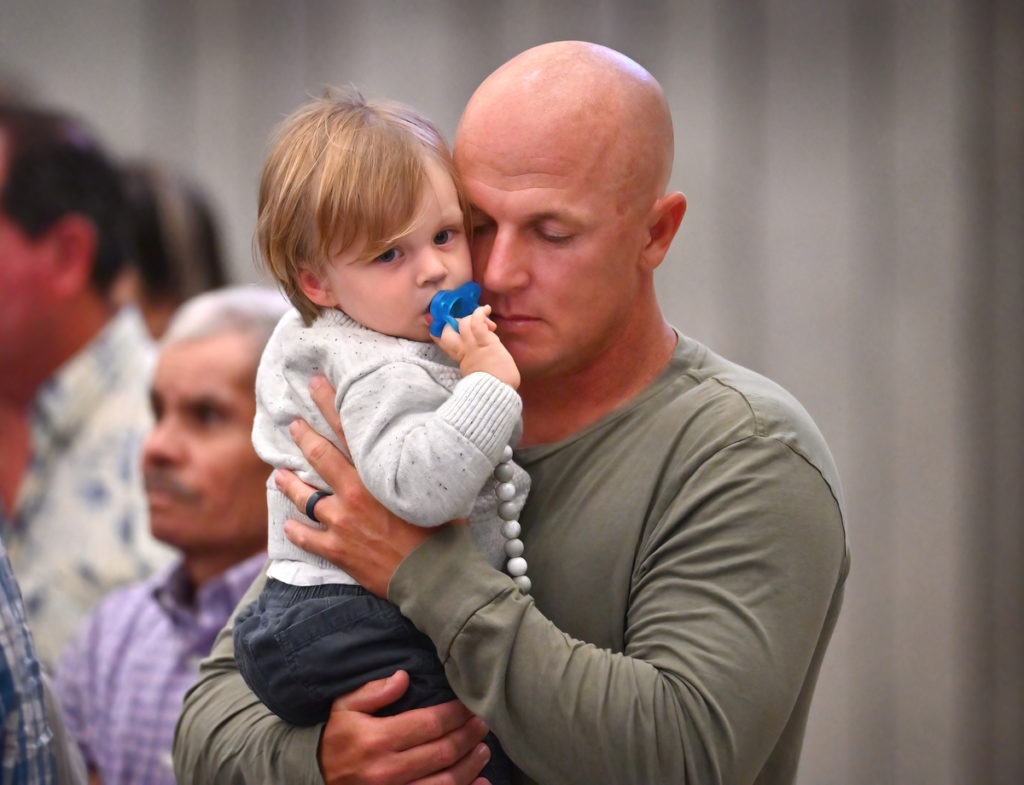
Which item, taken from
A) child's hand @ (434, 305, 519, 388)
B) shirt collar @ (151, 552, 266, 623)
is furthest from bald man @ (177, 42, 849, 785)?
shirt collar @ (151, 552, 266, 623)

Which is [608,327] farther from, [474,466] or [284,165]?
[284,165]

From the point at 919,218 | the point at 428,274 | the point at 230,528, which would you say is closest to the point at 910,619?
the point at 919,218

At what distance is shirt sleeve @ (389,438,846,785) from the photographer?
48.0 inches

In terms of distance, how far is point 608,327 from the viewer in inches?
58.8

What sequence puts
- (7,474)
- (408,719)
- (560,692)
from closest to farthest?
(560,692) < (408,719) < (7,474)

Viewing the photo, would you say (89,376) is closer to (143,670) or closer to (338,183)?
(143,670)

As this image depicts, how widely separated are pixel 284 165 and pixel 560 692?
0.69m

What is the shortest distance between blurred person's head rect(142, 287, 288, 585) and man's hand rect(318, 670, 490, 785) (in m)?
1.45

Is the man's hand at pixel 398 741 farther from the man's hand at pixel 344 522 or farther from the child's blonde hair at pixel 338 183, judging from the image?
the child's blonde hair at pixel 338 183

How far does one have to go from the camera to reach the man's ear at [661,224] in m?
1.50

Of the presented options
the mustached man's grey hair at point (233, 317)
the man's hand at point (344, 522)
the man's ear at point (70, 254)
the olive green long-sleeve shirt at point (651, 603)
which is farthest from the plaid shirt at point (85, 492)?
the man's hand at point (344, 522)

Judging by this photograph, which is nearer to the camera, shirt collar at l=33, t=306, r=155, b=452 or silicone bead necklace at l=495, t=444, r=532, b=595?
silicone bead necklace at l=495, t=444, r=532, b=595

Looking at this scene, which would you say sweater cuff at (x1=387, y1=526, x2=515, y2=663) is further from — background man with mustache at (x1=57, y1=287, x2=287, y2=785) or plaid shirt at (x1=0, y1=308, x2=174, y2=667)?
plaid shirt at (x1=0, y1=308, x2=174, y2=667)

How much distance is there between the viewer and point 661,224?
59.9 inches
